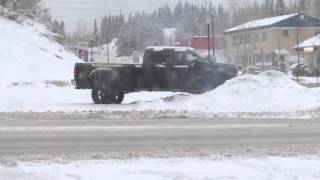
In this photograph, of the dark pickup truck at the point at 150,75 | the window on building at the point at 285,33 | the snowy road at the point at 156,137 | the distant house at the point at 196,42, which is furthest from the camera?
the distant house at the point at 196,42

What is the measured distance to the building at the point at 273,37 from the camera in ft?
300

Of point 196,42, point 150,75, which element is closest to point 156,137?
point 150,75

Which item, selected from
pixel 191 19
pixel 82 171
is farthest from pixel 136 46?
pixel 82 171

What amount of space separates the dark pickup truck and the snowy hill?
1546 cm

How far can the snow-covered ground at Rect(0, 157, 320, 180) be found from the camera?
8.80 metres

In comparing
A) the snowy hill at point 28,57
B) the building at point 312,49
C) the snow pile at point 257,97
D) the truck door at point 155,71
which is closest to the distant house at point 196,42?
the building at point 312,49

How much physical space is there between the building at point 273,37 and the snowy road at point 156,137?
235 feet

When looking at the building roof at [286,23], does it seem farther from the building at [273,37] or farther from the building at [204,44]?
the building at [204,44]

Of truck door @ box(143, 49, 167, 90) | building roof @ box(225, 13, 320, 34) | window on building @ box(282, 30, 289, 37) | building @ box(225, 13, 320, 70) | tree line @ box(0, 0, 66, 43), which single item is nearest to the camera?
truck door @ box(143, 49, 167, 90)

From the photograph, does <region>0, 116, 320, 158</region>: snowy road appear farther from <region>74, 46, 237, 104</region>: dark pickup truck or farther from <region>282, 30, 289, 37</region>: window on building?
<region>282, 30, 289, 37</region>: window on building

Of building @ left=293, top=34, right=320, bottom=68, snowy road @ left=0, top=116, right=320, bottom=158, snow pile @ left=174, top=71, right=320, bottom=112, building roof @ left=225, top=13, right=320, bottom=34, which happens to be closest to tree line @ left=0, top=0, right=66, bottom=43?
building @ left=293, top=34, right=320, bottom=68

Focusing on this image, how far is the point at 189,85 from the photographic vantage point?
24891 mm

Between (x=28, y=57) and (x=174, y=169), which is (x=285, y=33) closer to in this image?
(x=28, y=57)

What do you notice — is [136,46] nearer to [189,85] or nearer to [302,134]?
[189,85]
